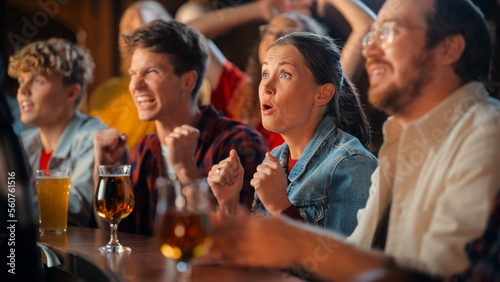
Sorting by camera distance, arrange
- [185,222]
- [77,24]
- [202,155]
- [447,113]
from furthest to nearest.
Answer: [77,24]
[202,155]
[447,113]
[185,222]

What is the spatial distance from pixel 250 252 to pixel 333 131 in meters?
0.56

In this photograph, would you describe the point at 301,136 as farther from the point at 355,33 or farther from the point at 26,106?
the point at 26,106

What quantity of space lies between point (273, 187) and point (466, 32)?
0.56 m

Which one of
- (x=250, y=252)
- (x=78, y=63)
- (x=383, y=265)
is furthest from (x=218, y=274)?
(x=78, y=63)

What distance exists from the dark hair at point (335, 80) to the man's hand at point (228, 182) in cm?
29

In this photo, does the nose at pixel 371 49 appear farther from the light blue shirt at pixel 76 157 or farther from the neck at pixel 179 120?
the light blue shirt at pixel 76 157

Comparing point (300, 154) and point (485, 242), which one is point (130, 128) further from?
point (485, 242)

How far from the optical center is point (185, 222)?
98cm

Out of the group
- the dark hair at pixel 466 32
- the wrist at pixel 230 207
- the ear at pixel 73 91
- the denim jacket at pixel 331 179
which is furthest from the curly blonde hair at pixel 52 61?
the dark hair at pixel 466 32

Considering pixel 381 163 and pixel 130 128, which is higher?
pixel 381 163

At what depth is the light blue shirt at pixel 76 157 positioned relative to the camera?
7.06 ft

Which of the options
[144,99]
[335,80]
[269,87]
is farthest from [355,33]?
[144,99]

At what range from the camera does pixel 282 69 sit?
4.91 ft

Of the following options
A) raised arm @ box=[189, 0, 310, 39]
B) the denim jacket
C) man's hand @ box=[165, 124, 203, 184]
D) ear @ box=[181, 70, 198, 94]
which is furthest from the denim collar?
raised arm @ box=[189, 0, 310, 39]
